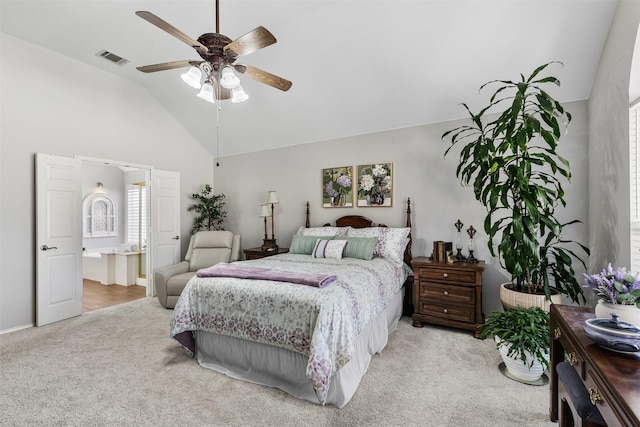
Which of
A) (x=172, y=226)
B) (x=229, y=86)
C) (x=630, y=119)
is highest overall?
(x=229, y=86)

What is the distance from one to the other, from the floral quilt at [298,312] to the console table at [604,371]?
1177 mm

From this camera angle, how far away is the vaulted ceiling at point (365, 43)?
2621 mm

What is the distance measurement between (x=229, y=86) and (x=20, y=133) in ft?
9.86

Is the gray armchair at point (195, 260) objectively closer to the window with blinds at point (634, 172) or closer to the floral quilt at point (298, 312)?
the floral quilt at point (298, 312)

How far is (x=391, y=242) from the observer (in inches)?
141

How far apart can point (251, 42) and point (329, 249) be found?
7.69ft

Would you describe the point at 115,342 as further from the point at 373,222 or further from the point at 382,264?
the point at 373,222

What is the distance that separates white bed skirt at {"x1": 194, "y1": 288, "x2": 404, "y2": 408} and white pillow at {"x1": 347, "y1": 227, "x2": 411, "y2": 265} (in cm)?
92

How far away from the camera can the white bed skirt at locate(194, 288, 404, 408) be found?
81.0 inches

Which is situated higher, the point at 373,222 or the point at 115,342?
the point at 373,222

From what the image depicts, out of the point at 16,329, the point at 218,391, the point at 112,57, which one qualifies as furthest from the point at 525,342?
Result: the point at 112,57

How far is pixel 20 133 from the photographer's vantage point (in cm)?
341

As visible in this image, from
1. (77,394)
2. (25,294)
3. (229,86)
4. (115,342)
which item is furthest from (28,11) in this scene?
(77,394)

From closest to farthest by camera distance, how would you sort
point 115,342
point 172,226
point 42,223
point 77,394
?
point 77,394, point 115,342, point 42,223, point 172,226
